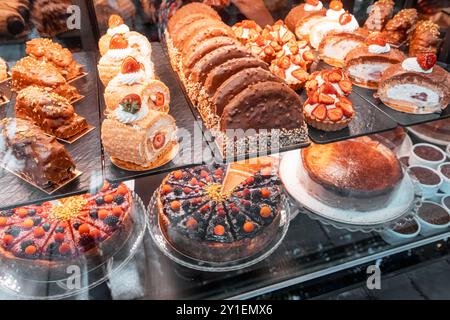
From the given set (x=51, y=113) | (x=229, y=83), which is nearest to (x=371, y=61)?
(x=229, y=83)

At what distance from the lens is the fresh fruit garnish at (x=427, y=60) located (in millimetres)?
2494

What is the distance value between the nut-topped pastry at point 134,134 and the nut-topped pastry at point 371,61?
1.69 m

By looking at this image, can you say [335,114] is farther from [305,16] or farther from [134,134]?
[305,16]

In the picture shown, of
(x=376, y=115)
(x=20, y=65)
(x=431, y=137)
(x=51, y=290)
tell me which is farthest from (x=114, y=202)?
(x=431, y=137)

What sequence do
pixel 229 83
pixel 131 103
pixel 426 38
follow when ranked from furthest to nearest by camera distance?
pixel 426 38
pixel 229 83
pixel 131 103

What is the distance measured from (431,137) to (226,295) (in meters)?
2.71

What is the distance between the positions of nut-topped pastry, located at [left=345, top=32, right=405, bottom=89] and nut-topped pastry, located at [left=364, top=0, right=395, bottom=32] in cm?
59

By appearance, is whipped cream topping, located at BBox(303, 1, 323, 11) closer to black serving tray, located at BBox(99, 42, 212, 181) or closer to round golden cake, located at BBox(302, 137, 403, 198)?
round golden cake, located at BBox(302, 137, 403, 198)

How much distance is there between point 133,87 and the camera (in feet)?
8.00

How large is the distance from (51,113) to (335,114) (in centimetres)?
180

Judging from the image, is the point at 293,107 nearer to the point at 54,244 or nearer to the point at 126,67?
the point at 126,67

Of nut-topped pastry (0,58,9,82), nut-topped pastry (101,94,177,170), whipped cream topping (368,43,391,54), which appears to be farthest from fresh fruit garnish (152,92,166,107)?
whipped cream topping (368,43,391,54)

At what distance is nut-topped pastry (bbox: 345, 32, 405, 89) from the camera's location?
289cm

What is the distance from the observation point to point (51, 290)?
7.47ft
